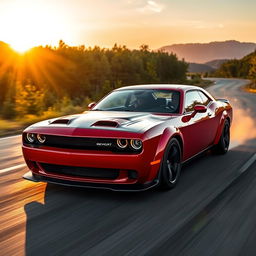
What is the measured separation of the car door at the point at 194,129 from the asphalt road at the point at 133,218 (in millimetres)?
422

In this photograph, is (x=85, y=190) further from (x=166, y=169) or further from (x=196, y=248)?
(x=196, y=248)

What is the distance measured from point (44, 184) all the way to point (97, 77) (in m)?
87.5

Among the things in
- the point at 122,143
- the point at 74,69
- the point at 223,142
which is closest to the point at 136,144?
the point at 122,143

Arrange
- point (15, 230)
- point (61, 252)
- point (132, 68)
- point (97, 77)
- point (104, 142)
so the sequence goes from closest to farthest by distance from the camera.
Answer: point (61, 252) < point (15, 230) < point (104, 142) < point (97, 77) < point (132, 68)

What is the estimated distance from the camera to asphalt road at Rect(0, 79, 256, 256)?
3441 millimetres

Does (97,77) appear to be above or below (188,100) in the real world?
below

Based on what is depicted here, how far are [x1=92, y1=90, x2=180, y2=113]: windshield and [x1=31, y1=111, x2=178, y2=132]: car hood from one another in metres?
0.37

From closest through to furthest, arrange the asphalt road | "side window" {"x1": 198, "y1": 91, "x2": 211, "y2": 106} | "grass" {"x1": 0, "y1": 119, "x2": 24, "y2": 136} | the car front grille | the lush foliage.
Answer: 1. the asphalt road
2. the car front grille
3. "side window" {"x1": 198, "y1": 91, "x2": 211, "y2": 106}
4. "grass" {"x1": 0, "y1": 119, "x2": 24, "y2": 136}
5. the lush foliage

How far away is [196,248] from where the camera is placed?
340 centimetres

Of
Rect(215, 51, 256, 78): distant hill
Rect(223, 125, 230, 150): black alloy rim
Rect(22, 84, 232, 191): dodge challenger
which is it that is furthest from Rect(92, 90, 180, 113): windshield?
Rect(215, 51, 256, 78): distant hill

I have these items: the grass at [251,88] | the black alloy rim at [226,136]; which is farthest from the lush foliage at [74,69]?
the black alloy rim at [226,136]

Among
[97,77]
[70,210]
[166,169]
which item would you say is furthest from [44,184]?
[97,77]

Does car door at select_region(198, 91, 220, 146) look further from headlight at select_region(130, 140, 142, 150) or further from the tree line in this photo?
the tree line

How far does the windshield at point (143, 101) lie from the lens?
6105 millimetres
